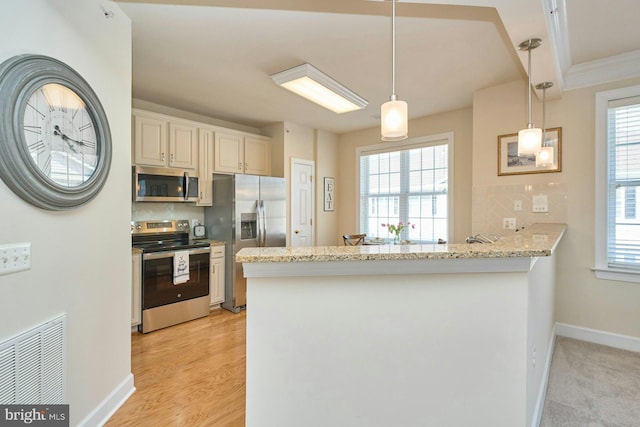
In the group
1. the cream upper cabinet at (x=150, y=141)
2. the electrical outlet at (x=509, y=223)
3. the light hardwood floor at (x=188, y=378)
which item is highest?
the cream upper cabinet at (x=150, y=141)

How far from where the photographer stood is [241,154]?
14.2 feet

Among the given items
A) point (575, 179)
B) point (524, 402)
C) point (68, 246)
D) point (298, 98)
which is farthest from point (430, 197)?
point (68, 246)

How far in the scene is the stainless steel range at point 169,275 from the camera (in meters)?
3.12

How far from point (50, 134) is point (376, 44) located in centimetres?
222

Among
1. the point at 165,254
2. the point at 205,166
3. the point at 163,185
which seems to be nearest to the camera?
the point at 165,254

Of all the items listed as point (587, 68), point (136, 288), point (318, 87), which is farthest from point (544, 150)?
point (136, 288)

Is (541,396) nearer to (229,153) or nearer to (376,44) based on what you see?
(376,44)

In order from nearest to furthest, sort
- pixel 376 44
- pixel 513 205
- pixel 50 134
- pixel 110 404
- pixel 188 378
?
pixel 50 134
pixel 110 404
pixel 188 378
pixel 376 44
pixel 513 205

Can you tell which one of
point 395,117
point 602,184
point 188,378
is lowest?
point 188,378

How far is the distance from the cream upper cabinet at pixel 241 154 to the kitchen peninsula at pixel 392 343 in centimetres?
318

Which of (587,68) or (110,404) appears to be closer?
(110,404)

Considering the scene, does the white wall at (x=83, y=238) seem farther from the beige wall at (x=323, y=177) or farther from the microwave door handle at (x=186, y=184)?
the beige wall at (x=323, y=177)

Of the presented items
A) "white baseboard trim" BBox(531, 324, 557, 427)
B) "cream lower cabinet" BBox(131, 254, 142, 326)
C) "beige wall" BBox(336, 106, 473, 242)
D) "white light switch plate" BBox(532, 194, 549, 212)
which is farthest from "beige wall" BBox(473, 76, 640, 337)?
"cream lower cabinet" BBox(131, 254, 142, 326)

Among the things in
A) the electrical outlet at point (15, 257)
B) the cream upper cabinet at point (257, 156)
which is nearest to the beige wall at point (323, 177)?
the cream upper cabinet at point (257, 156)
